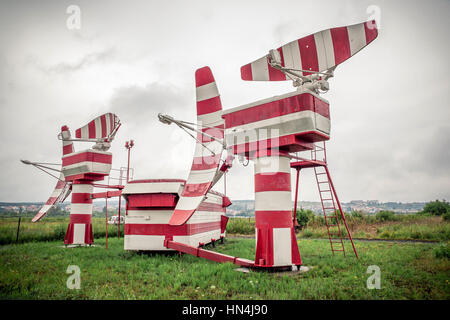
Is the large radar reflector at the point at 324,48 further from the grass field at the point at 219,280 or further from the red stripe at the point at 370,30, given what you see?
the grass field at the point at 219,280

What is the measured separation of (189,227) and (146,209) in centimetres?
210

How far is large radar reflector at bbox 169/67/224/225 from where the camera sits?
9930mm

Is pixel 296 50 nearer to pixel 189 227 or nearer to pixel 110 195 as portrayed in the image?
pixel 189 227

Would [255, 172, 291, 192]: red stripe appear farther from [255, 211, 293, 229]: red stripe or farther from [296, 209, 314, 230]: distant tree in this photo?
[296, 209, 314, 230]: distant tree

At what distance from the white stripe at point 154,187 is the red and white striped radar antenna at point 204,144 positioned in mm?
1286

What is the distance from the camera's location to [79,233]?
52.8 ft

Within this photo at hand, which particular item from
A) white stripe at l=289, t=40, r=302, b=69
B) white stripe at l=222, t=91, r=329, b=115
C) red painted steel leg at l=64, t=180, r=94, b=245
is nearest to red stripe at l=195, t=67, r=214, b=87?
white stripe at l=222, t=91, r=329, b=115

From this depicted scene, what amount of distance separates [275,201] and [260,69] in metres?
5.21

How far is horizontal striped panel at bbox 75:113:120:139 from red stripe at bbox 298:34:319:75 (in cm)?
1171

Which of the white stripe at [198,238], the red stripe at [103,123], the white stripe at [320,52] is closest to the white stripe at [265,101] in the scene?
the white stripe at [320,52]

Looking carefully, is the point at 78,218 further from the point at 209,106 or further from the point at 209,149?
the point at 209,106

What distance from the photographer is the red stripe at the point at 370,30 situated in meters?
8.13

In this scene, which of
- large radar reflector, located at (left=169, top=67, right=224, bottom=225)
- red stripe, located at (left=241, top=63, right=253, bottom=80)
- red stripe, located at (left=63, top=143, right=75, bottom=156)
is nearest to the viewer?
large radar reflector, located at (left=169, top=67, right=224, bottom=225)
